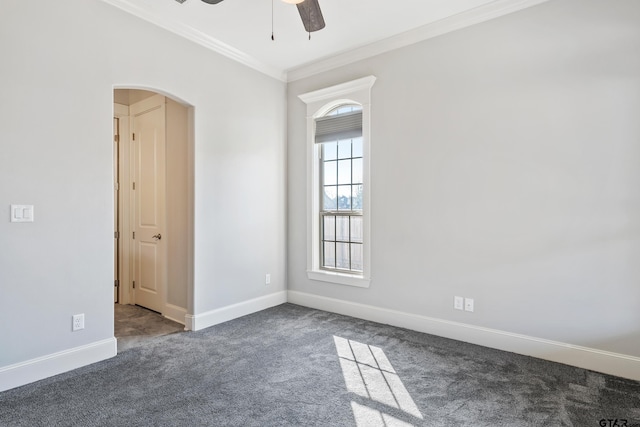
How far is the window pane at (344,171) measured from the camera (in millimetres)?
4078

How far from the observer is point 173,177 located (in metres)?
3.82

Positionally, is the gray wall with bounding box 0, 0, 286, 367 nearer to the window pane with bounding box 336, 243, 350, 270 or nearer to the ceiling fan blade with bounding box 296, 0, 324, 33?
the window pane with bounding box 336, 243, 350, 270

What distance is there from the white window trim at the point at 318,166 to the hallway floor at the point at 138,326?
1.72 m

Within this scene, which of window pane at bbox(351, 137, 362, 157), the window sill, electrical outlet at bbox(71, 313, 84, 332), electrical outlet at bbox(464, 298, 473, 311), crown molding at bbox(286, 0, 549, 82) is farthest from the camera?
window pane at bbox(351, 137, 362, 157)

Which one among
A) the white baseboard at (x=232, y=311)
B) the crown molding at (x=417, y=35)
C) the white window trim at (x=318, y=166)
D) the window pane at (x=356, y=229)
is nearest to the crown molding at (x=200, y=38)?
the crown molding at (x=417, y=35)

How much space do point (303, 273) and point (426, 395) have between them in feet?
7.77

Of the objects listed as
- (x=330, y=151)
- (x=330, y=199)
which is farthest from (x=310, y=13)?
(x=330, y=199)

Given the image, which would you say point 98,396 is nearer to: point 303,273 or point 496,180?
point 303,273

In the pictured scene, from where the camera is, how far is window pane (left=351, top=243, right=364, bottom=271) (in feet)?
13.1

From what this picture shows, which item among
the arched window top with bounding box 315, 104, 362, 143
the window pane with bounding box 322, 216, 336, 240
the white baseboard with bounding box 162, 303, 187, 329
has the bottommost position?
the white baseboard with bounding box 162, 303, 187, 329

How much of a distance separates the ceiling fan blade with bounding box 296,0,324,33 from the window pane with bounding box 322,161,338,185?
6.09ft

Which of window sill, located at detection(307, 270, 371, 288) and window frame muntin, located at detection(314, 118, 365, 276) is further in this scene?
window frame muntin, located at detection(314, 118, 365, 276)

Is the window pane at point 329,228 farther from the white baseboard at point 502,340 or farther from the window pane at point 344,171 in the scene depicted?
the white baseboard at point 502,340

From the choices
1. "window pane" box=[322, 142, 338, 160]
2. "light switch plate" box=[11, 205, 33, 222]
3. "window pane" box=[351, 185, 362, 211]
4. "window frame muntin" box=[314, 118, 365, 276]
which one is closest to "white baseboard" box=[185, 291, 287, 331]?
"window frame muntin" box=[314, 118, 365, 276]
